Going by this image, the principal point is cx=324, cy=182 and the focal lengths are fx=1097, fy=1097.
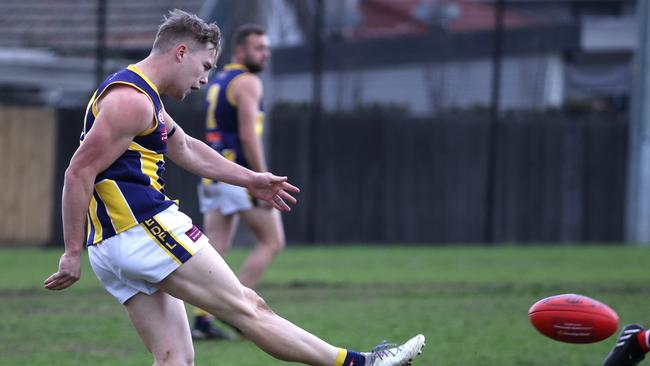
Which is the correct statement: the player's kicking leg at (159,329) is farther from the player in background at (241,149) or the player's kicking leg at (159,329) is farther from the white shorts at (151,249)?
the player in background at (241,149)

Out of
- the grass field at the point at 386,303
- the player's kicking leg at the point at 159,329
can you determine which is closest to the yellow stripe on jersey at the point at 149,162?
the player's kicking leg at the point at 159,329

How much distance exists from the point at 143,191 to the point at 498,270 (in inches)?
356

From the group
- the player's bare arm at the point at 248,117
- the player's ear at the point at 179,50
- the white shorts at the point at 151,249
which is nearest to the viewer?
the white shorts at the point at 151,249

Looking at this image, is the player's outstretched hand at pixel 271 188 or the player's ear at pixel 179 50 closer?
the player's ear at pixel 179 50

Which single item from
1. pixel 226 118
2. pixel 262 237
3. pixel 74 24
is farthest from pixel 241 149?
pixel 74 24

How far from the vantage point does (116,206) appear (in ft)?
15.0

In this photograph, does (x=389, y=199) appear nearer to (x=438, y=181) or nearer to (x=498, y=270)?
(x=438, y=181)

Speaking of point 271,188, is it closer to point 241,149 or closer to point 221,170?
point 221,170

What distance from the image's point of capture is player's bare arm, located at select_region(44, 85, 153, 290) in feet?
14.6

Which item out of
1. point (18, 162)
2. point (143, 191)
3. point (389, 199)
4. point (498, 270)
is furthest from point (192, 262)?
point (389, 199)

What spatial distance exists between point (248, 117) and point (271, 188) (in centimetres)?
296

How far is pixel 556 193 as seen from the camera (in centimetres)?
1802

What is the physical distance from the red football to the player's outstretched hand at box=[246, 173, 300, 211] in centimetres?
154

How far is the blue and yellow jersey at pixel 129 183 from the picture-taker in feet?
15.0
